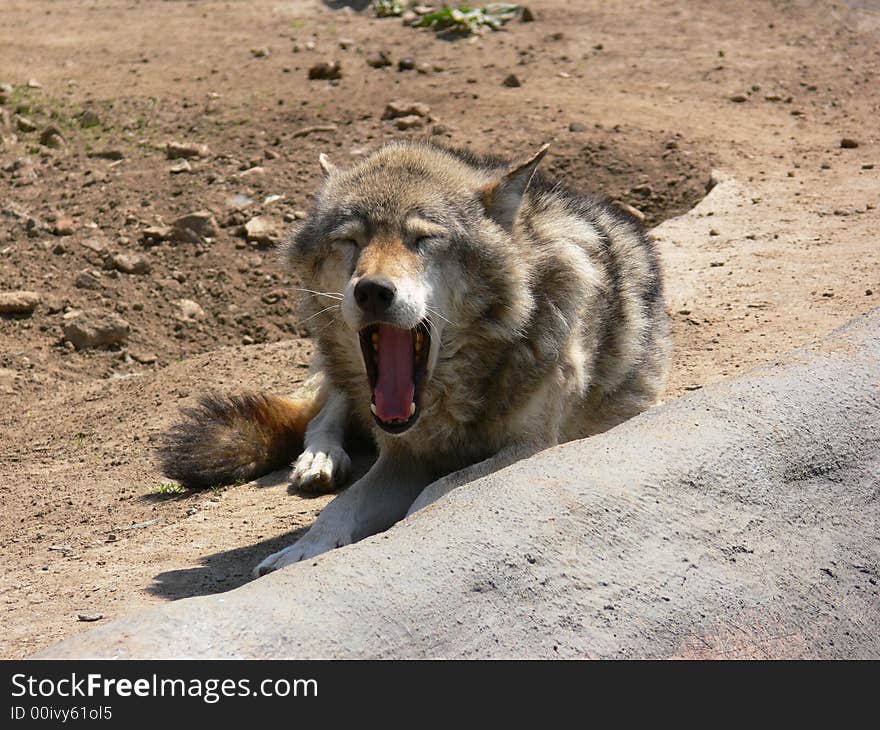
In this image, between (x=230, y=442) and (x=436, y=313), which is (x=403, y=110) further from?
(x=436, y=313)

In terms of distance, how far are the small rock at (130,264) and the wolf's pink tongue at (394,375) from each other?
387cm

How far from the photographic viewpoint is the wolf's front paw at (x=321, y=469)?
548cm

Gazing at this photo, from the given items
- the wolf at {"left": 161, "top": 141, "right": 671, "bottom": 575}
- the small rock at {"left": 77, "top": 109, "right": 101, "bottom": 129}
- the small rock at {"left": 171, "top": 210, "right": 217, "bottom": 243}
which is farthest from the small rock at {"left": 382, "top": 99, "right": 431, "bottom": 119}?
the wolf at {"left": 161, "top": 141, "right": 671, "bottom": 575}

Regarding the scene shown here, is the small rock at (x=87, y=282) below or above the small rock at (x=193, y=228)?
below

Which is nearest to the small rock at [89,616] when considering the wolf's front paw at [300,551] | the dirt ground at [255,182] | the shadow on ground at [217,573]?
the dirt ground at [255,182]

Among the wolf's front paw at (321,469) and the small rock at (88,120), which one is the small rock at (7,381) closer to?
the wolf's front paw at (321,469)

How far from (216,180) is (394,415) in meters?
4.75

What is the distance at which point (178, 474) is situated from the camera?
548 centimetres

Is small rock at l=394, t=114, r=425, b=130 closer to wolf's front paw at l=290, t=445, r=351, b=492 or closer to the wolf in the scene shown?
the wolf

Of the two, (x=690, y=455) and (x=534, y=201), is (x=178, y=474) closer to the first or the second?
(x=534, y=201)

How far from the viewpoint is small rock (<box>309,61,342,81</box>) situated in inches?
409

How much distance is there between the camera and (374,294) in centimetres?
425

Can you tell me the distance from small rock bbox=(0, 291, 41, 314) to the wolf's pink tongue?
151 inches
